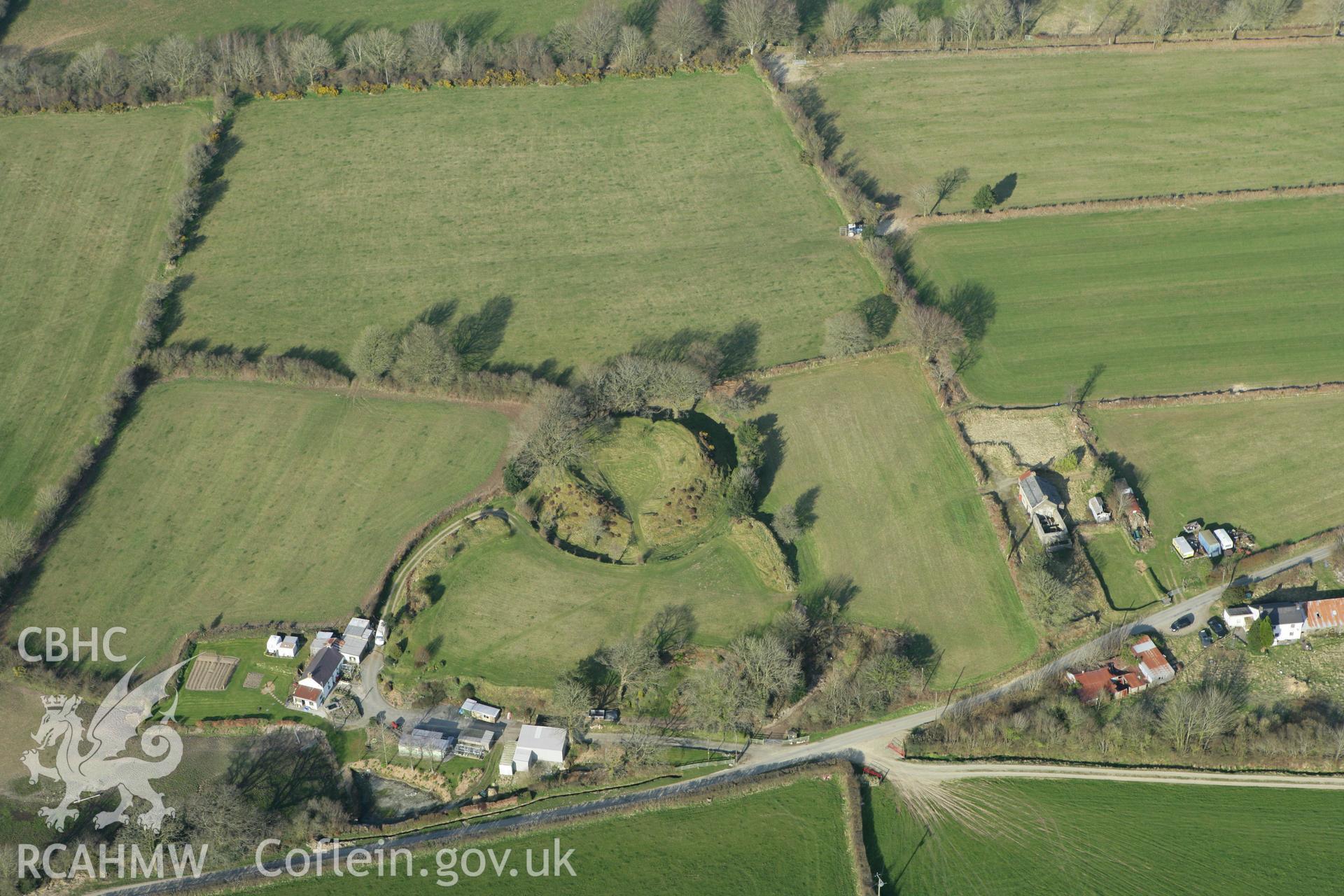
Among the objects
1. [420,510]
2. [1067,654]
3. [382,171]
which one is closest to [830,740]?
[1067,654]

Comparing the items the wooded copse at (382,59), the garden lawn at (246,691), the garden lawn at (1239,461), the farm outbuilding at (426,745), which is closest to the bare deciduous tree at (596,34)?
the wooded copse at (382,59)

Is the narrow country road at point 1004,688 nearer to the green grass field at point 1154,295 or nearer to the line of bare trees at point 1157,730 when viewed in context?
the line of bare trees at point 1157,730

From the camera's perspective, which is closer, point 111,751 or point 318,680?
point 111,751

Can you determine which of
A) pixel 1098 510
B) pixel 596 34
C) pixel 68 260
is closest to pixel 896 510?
pixel 1098 510

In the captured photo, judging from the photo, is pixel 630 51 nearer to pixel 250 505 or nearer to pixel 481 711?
pixel 250 505

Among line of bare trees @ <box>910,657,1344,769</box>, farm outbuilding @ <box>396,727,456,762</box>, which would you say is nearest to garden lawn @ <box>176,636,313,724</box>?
farm outbuilding @ <box>396,727,456,762</box>
